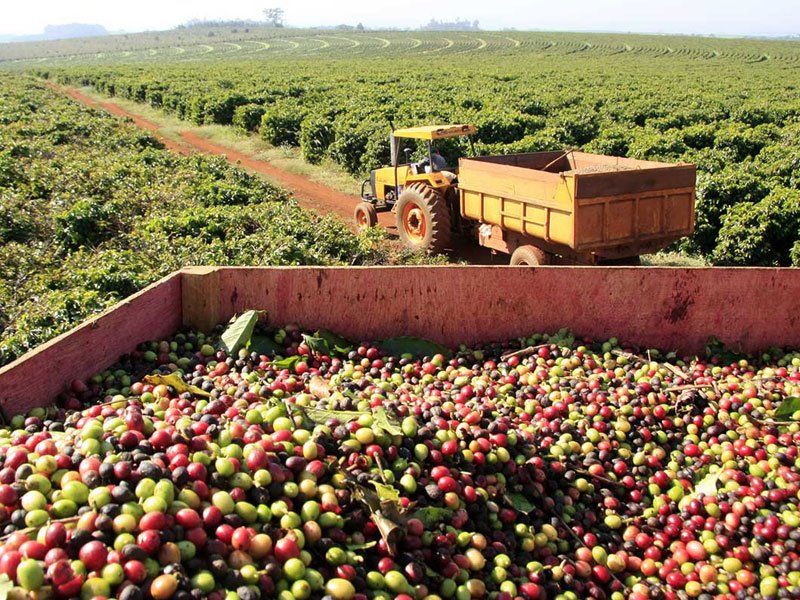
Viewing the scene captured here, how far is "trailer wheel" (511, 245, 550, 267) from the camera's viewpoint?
32.4 ft

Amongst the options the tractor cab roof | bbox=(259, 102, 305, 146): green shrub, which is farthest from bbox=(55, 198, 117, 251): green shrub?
bbox=(259, 102, 305, 146): green shrub

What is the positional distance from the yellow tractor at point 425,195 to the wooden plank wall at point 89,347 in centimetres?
655

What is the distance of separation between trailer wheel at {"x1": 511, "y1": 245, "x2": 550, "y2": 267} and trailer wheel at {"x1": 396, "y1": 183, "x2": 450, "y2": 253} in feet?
6.01

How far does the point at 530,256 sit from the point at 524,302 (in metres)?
4.09

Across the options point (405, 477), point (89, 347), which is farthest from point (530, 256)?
point (405, 477)

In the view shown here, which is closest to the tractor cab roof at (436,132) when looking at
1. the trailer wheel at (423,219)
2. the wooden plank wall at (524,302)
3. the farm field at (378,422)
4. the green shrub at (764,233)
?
the trailer wheel at (423,219)

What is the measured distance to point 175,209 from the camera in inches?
448

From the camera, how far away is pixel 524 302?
19.6ft

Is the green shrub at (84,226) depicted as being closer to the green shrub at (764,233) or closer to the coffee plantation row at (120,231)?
the coffee plantation row at (120,231)

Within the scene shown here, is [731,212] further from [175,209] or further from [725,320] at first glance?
[175,209]

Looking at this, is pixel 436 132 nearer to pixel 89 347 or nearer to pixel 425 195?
pixel 425 195

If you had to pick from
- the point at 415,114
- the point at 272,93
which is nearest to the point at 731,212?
the point at 415,114

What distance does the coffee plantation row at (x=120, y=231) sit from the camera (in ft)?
21.8

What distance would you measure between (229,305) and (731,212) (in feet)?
32.2
